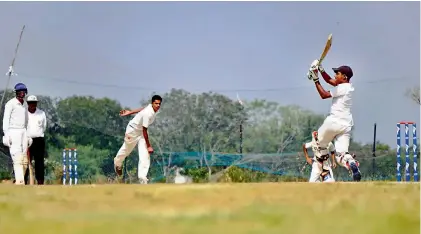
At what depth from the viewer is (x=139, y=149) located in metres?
13.2

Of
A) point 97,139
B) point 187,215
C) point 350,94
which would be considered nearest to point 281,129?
point 97,139

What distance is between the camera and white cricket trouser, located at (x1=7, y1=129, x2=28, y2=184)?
12.7 metres

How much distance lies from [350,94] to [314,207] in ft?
21.2

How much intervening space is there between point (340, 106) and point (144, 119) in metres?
3.15

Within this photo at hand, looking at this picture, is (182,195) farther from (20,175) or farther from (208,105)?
(208,105)

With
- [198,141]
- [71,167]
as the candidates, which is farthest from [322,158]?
[198,141]

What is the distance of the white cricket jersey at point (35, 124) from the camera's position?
1357 cm

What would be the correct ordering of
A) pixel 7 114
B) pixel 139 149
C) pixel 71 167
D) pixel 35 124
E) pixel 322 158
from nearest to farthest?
pixel 322 158
pixel 7 114
pixel 139 149
pixel 35 124
pixel 71 167

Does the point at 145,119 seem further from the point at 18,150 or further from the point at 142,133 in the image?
the point at 18,150

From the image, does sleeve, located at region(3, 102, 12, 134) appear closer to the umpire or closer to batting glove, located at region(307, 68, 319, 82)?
the umpire

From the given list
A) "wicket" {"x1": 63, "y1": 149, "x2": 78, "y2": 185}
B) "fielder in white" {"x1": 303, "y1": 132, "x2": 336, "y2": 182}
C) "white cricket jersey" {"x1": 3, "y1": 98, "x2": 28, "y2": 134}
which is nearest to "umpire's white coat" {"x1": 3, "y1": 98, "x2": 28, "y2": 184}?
"white cricket jersey" {"x1": 3, "y1": 98, "x2": 28, "y2": 134}

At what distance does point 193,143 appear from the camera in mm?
26156

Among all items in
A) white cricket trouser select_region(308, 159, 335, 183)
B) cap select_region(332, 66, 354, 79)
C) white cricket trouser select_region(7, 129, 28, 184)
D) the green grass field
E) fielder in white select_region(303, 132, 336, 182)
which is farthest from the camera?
white cricket trouser select_region(7, 129, 28, 184)

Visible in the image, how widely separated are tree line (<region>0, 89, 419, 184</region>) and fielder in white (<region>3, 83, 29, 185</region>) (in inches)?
306
